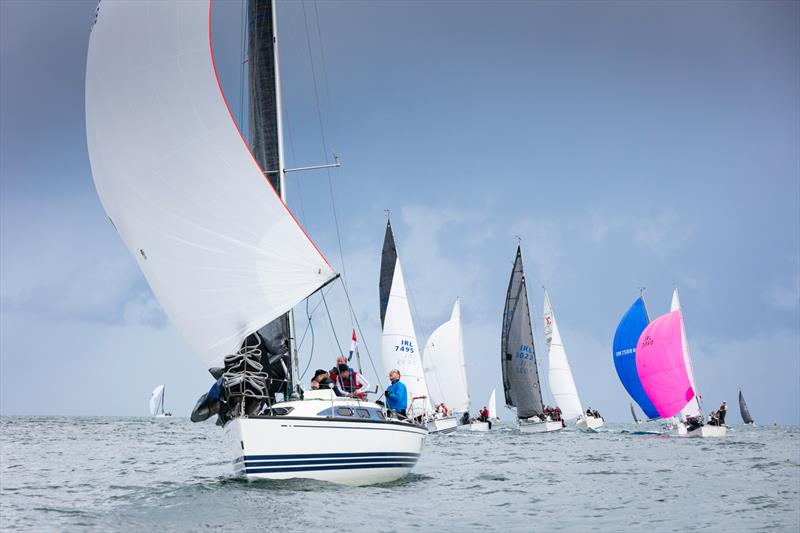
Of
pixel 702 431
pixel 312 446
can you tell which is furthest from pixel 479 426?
pixel 312 446

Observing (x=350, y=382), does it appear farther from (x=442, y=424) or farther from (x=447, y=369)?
(x=447, y=369)

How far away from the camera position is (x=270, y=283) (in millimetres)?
13477

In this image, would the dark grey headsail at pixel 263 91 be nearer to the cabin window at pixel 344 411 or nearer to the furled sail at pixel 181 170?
the furled sail at pixel 181 170

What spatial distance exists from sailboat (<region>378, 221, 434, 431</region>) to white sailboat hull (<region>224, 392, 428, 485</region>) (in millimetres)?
24264

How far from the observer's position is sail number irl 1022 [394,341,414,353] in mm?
38469

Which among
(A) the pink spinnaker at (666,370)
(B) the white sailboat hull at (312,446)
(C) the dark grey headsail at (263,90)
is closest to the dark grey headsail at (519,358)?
(A) the pink spinnaker at (666,370)

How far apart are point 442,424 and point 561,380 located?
1471 centimetres

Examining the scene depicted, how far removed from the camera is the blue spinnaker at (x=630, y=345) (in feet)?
146

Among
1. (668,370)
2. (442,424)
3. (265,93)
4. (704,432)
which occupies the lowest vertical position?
(704,432)

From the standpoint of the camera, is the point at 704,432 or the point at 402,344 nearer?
the point at 704,432

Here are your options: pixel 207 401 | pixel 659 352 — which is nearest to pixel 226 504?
pixel 207 401

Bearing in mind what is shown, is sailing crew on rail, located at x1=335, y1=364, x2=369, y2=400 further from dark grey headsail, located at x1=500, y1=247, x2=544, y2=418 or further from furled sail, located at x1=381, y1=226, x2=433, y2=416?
dark grey headsail, located at x1=500, y1=247, x2=544, y2=418

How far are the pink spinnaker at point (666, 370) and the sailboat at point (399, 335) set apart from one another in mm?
12423

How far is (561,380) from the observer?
5366 centimetres
